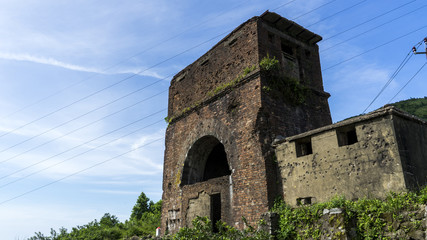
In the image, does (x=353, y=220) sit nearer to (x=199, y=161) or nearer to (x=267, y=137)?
(x=267, y=137)

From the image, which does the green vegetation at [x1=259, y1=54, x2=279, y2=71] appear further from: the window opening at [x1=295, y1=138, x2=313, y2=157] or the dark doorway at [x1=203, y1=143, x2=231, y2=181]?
the dark doorway at [x1=203, y1=143, x2=231, y2=181]

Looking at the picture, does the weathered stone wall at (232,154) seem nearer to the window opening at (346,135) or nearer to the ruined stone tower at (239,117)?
the ruined stone tower at (239,117)

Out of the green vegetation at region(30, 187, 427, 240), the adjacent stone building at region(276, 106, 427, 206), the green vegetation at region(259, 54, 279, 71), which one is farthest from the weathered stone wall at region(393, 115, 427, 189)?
the green vegetation at region(259, 54, 279, 71)

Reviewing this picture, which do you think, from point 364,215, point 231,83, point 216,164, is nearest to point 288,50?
point 231,83

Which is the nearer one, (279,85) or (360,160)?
(360,160)

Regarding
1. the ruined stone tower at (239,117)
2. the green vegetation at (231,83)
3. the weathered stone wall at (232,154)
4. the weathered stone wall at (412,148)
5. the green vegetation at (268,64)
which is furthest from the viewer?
the green vegetation at (231,83)

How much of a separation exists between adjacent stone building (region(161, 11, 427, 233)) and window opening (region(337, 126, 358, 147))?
0.03m

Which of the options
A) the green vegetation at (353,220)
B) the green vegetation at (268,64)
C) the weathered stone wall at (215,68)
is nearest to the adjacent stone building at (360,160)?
the green vegetation at (353,220)

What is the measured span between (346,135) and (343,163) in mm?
931

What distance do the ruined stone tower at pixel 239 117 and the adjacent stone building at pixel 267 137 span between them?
0.04 meters

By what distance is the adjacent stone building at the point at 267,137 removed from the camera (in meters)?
7.84

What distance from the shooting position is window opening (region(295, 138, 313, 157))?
376 inches

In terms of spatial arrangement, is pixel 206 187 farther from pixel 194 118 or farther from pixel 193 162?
pixel 194 118

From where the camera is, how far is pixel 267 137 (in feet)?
33.0
